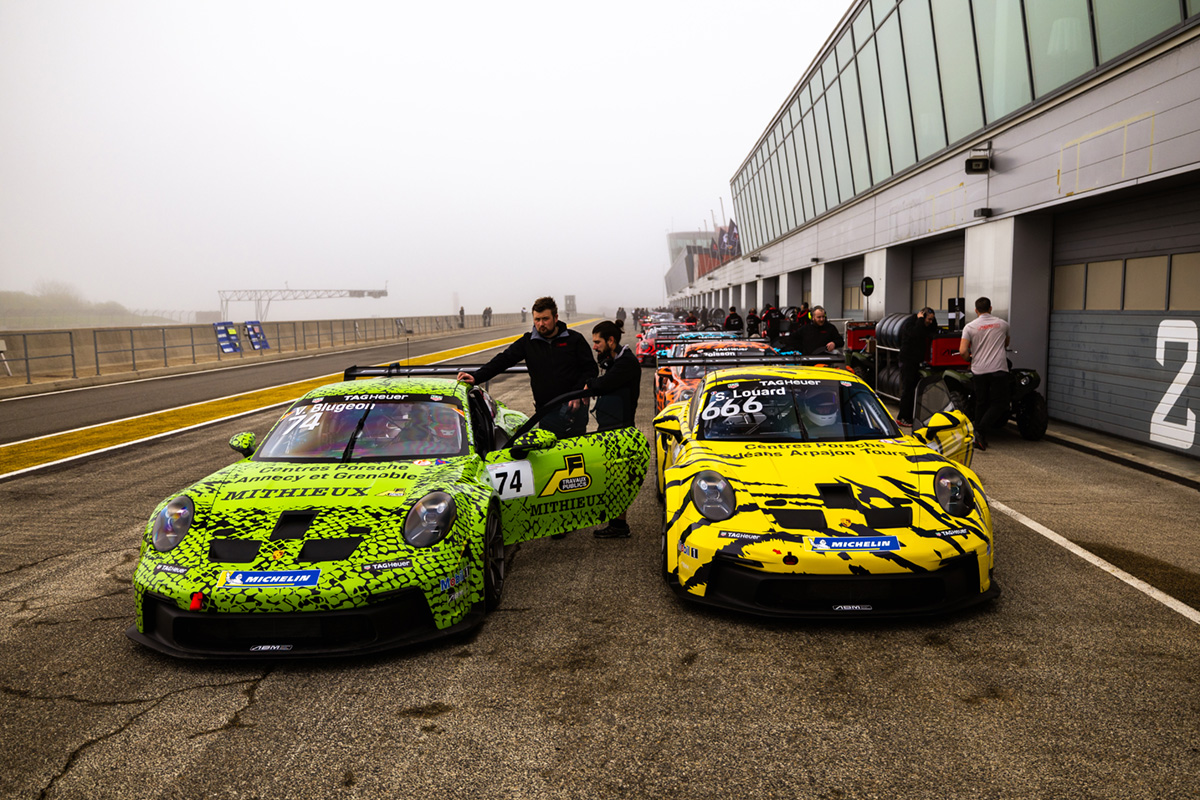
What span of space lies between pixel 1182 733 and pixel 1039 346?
36.6ft

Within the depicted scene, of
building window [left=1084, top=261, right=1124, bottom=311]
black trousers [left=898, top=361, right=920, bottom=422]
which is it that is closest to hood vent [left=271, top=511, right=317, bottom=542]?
black trousers [left=898, top=361, right=920, bottom=422]

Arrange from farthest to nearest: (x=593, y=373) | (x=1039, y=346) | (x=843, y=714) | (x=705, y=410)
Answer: (x=1039, y=346), (x=593, y=373), (x=705, y=410), (x=843, y=714)

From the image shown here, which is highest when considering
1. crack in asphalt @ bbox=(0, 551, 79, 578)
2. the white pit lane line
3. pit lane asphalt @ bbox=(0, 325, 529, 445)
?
pit lane asphalt @ bbox=(0, 325, 529, 445)

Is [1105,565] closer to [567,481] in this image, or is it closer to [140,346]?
[567,481]

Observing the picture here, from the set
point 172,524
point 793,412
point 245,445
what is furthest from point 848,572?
point 245,445

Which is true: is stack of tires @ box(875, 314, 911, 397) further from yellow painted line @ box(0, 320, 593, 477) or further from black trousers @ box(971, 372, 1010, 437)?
Result: yellow painted line @ box(0, 320, 593, 477)

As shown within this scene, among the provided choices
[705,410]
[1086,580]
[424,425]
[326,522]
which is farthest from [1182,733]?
[424,425]

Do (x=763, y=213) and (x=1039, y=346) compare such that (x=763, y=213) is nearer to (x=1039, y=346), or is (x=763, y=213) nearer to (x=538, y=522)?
(x=1039, y=346)

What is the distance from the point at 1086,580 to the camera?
5.01 metres

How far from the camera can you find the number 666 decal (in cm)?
506

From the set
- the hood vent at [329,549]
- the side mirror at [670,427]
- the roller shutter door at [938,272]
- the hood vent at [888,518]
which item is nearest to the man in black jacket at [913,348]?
the roller shutter door at [938,272]

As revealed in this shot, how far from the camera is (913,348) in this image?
11992 mm

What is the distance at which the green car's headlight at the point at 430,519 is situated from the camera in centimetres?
405

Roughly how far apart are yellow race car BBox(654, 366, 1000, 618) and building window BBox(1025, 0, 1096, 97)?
9.01 m
